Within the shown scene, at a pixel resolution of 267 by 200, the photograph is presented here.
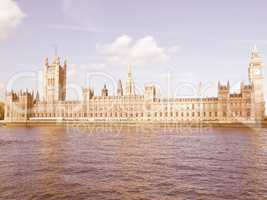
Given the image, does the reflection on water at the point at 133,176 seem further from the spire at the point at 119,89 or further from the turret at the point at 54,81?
the turret at the point at 54,81

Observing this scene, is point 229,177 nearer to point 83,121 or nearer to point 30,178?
point 30,178

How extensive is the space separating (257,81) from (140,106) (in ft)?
153

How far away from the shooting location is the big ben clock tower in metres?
105

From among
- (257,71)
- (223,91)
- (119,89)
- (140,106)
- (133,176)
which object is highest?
(257,71)

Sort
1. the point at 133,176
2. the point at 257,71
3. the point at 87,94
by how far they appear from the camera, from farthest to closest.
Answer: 1. the point at 87,94
2. the point at 257,71
3. the point at 133,176

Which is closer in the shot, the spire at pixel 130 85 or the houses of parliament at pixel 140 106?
the houses of parliament at pixel 140 106

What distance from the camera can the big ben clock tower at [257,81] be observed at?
104619 millimetres

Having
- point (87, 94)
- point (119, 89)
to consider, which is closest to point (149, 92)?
point (119, 89)

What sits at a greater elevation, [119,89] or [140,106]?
[119,89]

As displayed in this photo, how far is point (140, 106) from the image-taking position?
386ft

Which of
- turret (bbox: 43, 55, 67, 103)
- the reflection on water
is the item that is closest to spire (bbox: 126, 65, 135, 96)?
turret (bbox: 43, 55, 67, 103)

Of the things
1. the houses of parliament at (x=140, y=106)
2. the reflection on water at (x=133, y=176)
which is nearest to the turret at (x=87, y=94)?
the houses of parliament at (x=140, y=106)

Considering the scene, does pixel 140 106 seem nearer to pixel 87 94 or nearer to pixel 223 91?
pixel 87 94

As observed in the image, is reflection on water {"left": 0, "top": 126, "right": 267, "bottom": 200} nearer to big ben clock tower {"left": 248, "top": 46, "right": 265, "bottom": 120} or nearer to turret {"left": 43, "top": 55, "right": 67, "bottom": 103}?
big ben clock tower {"left": 248, "top": 46, "right": 265, "bottom": 120}
